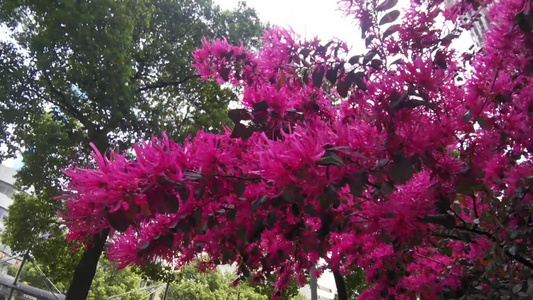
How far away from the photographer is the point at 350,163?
145 cm

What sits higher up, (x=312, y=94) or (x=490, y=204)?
(x=312, y=94)

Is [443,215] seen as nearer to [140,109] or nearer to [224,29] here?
[140,109]

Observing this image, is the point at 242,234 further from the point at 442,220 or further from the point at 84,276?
the point at 84,276

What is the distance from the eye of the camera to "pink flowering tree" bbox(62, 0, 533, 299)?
1.35 meters

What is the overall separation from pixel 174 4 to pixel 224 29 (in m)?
1.30

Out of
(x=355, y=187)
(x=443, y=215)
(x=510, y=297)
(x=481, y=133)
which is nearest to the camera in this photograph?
(x=355, y=187)

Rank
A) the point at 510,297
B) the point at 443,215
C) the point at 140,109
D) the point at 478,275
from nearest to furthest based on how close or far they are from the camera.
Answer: the point at 443,215 → the point at 510,297 → the point at 478,275 → the point at 140,109

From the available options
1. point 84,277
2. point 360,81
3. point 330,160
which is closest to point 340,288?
point 360,81

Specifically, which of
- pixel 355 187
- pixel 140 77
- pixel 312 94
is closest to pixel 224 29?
pixel 140 77

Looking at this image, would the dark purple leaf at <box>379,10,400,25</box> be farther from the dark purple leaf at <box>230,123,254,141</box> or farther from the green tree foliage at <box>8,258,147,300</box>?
the green tree foliage at <box>8,258,147,300</box>

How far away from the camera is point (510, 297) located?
2.53 metres

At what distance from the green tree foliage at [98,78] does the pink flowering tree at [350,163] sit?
4.95 metres

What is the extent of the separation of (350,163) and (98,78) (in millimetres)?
7078

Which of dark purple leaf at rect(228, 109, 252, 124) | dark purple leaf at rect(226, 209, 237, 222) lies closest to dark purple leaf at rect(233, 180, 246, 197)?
dark purple leaf at rect(226, 209, 237, 222)
